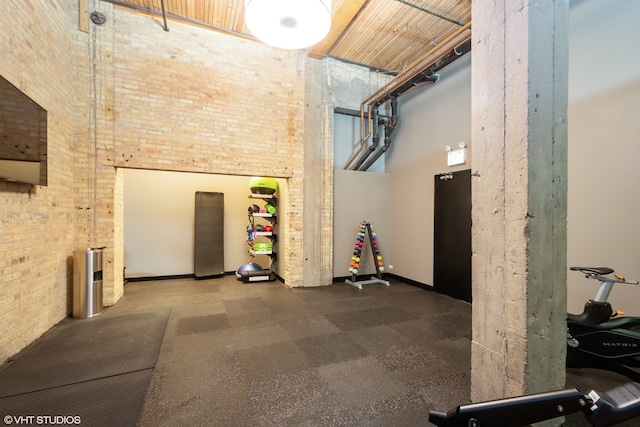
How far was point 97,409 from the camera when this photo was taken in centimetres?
197

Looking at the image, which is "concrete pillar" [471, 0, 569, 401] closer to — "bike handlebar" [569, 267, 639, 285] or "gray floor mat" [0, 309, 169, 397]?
"bike handlebar" [569, 267, 639, 285]

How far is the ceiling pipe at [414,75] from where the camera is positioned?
4.12 meters

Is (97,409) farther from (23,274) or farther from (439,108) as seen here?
(439,108)

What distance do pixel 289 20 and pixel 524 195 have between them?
2.33m

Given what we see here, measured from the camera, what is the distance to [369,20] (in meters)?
4.65

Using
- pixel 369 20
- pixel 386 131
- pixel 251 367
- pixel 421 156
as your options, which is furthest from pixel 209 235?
pixel 369 20

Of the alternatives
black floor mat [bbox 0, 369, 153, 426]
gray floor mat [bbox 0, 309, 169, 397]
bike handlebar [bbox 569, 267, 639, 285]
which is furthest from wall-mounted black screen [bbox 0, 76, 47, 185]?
bike handlebar [bbox 569, 267, 639, 285]

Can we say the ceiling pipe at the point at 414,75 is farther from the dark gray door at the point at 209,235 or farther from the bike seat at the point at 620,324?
the bike seat at the point at 620,324

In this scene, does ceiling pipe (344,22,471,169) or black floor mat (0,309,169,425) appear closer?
black floor mat (0,309,169,425)

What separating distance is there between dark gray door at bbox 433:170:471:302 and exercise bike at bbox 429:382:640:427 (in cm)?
379

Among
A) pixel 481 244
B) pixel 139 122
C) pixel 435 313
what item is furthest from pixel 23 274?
pixel 435 313

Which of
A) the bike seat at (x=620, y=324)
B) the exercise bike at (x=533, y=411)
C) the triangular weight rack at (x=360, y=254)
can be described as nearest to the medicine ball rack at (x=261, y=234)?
the triangular weight rack at (x=360, y=254)

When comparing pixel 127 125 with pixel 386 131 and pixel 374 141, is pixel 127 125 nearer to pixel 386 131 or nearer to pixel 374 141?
pixel 374 141

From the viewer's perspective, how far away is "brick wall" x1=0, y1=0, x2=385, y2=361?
2.88 metres
